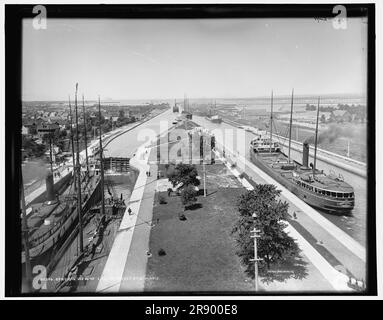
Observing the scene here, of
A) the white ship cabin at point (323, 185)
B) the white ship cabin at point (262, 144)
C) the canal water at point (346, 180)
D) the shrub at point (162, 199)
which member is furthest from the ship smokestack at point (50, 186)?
the white ship cabin at point (323, 185)

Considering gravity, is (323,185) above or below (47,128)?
below

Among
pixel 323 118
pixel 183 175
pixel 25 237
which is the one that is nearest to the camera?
pixel 25 237

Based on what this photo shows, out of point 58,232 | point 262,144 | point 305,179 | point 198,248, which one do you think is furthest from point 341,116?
point 58,232

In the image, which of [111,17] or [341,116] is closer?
[111,17]

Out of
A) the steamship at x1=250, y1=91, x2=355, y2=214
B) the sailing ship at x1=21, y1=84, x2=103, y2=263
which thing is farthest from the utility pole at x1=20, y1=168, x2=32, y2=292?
the steamship at x1=250, y1=91, x2=355, y2=214

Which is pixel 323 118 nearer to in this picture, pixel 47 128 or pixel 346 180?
pixel 346 180

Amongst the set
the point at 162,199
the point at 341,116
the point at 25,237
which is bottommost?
the point at 25,237

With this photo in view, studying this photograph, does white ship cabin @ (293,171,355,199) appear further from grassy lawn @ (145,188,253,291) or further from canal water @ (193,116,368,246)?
grassy lawn @ (145,188,253,291)
